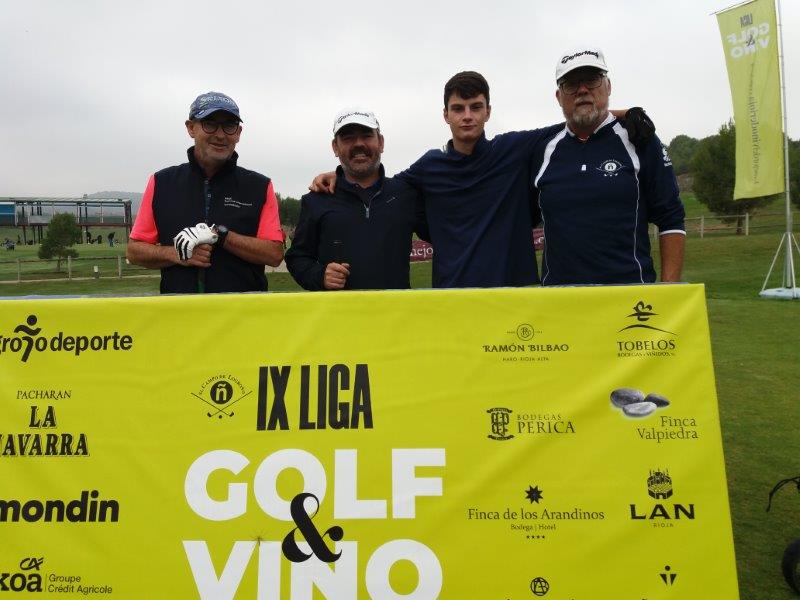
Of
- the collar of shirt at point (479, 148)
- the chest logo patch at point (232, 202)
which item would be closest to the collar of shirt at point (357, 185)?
the collar of shirt at point (479, 148)

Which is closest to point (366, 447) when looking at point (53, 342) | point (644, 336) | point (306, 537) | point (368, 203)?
point (306, 537)

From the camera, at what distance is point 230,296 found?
2846mm

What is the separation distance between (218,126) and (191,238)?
28.6 inches

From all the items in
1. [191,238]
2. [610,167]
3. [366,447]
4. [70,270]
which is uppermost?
[70,270]

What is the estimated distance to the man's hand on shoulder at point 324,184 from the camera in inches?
151

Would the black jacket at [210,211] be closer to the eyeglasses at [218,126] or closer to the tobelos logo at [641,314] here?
the eyeglasses at [218,126]

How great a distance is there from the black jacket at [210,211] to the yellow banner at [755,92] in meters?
13.5

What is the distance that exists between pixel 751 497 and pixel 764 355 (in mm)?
5122

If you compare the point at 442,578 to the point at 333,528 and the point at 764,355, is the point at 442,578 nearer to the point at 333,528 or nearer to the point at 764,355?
the point at 333,528

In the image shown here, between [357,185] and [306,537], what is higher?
[357,185]

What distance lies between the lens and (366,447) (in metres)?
2.70

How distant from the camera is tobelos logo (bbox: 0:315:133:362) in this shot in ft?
9.33

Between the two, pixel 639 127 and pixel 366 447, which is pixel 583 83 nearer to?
pixel 639 127

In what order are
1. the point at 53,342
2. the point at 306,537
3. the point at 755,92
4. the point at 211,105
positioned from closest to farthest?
the point at 306,537 → the point at 53,342 → the point at 211,105 → the point at 755,92
